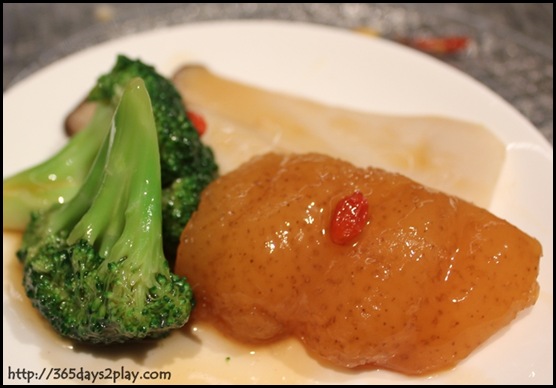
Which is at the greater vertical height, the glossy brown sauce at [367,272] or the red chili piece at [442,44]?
the glossy brown sauce at [367,272]

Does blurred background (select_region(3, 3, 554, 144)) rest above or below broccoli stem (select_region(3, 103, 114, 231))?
below

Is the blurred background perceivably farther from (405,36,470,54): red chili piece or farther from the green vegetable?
the green vegetable


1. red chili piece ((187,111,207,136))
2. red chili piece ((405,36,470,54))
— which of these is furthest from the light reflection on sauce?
red chili piece ((405,36,470,54))

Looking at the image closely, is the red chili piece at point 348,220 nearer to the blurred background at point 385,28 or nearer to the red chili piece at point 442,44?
the blurred background at point 385,28

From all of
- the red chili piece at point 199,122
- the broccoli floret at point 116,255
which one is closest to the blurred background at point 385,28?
the red chili piece at point 199,122

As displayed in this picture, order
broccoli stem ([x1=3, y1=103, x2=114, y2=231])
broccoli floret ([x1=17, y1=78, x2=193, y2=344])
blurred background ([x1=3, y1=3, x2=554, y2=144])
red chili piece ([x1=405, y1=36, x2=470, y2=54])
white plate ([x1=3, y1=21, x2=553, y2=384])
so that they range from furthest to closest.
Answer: red chili piece ([x1=405, y1=36, x2=470, y2=54]) < blurred background ([x1=3, y1=3, x2=554, y2=144]) < broccoli stem ([x1=3, y1=103, x2=114, y2=231]) < white plate ([x1=3, y1=21, x2=553, y2=384]) < broccoli floret ([x1=17, y1=78, x2=193, y2=344])
